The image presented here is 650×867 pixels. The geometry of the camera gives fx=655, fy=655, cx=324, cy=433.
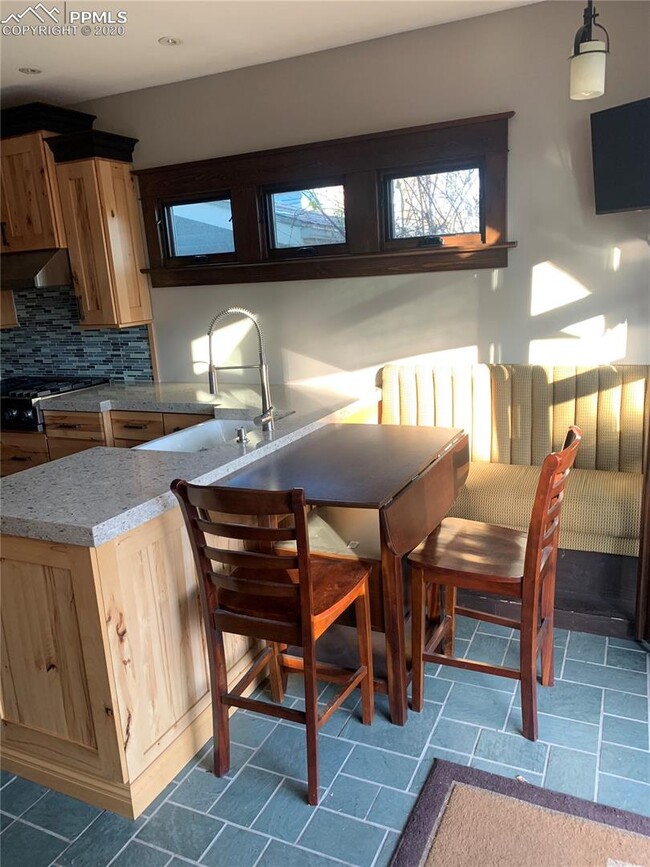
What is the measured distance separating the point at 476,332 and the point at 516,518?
1.03m

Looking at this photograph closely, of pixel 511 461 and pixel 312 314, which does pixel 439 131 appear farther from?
pixel 511 461

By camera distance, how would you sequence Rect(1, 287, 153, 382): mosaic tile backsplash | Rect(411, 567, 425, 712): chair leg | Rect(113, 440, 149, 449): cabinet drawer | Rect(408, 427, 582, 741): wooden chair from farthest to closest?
Rect(1, 287, 153, 382): mosaic tile backsplash
Rect(113, 440, 149, 449): cabinet drawer
Rect(411, 567, 425, 712): chair leg
Rect(408, 427, 582, 741): wooden chair

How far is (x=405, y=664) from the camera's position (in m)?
2.20

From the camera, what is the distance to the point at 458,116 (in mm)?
→ 3102

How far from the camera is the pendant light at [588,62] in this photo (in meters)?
2.21

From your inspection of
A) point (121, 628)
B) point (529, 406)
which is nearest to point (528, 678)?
point (121, 628)

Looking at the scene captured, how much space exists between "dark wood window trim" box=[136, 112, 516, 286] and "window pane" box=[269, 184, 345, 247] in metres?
0.05

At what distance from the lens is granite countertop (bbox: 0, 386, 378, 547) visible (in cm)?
168

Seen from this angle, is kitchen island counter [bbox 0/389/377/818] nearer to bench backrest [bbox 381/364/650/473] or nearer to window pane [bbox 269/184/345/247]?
bench backrest [bbox 381/364/650/473]

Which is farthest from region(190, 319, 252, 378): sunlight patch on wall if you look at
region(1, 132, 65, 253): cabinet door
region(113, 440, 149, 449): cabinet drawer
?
region(1, 132, 65, 253): cabinet door

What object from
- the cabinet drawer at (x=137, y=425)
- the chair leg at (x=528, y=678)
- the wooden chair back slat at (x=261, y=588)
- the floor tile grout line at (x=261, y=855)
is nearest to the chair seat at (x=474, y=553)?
the chair leg at (x=528, y=678)

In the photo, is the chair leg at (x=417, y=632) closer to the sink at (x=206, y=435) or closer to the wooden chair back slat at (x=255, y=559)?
the wooden chair back slat at (x=255, y=559)

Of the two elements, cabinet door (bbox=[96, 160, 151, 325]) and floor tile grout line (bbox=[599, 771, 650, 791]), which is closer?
floor tile grout line (bbox=[599, 771, 650, 791])

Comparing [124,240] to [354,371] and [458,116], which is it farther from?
[458,116]
